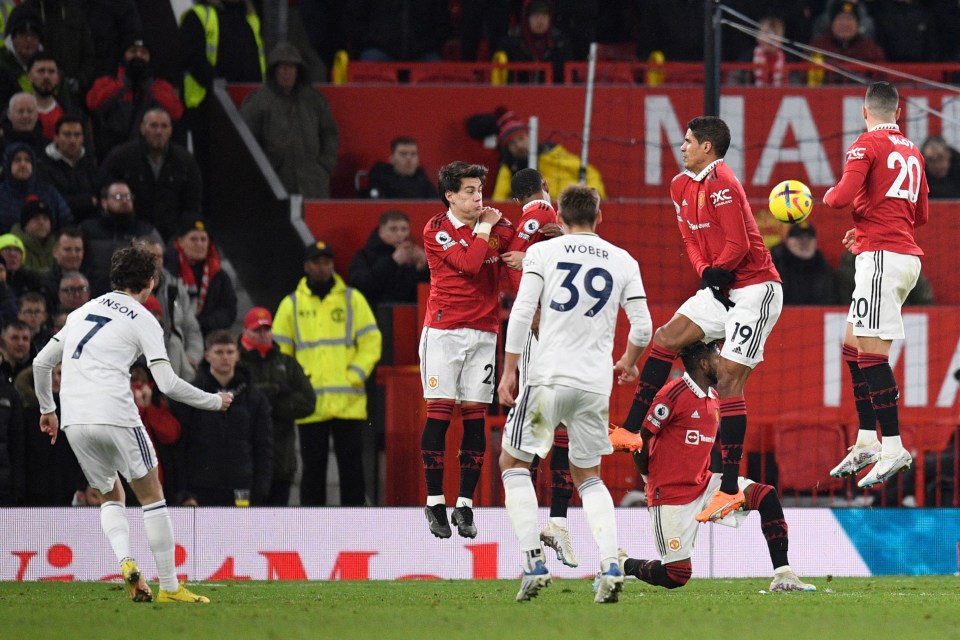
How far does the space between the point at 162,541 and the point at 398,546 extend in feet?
13.6

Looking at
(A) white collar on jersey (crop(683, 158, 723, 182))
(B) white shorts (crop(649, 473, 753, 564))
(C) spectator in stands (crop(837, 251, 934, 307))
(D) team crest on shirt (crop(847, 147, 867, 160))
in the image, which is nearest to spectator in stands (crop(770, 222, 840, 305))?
(C) spectator in stands (crop(837, 251, 934, 307))

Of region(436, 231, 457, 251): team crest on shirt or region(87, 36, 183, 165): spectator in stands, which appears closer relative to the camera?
region(436, 231, 457, 251): team crest on shirt

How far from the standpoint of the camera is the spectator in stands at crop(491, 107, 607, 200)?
51.5ft

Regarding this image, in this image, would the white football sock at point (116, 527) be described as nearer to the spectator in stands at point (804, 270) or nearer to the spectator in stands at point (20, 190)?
the spectator in stands at point (20, 190)

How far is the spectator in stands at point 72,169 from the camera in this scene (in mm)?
14266

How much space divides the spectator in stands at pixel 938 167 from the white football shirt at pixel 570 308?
9.15 meters

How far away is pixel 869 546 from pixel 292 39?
1004 centimetres

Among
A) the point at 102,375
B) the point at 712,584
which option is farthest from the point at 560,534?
the point at 102,375

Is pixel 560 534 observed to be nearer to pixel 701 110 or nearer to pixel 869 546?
pixel 869 546

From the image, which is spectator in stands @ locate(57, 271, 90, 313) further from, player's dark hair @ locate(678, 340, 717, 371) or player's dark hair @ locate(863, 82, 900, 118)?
player's dark hair @ locate(863, 82, 900, 118)

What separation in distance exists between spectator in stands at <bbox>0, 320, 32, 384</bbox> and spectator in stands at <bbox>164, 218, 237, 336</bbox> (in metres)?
1.73

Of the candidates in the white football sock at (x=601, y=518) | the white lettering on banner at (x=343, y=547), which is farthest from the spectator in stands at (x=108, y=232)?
the white football sock at (x=601, y=518)

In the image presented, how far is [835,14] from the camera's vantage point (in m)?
18.9

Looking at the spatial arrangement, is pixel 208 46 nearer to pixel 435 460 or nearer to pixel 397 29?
pixel 397 29
